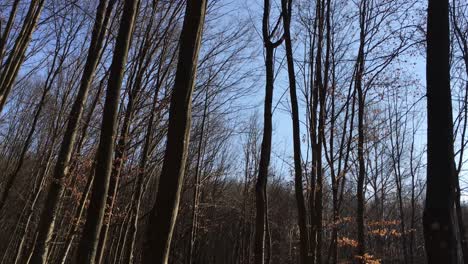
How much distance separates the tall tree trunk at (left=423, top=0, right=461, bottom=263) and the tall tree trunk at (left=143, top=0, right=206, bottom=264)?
228cm

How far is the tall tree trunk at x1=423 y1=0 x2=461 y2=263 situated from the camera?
10.8 feet

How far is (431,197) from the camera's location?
11.3ft

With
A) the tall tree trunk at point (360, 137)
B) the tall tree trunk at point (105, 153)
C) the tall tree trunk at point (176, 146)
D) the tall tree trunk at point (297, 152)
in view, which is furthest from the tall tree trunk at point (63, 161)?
the tall tree trunk at point (360, 137)

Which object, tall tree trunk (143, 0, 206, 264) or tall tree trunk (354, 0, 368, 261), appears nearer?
tall tree trunk (143, 0, 206, 264)

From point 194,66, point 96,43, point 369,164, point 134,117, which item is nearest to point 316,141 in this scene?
point 134,117

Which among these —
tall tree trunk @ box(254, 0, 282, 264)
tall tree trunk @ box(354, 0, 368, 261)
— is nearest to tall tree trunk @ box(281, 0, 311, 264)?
tall tree trunk @ box(254, 0, 282, 264)

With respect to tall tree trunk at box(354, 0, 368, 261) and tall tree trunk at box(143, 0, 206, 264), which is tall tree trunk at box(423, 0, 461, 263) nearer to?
tall tree trunk at box(143, 0, 206, 264)

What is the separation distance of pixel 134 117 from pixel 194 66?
562cm

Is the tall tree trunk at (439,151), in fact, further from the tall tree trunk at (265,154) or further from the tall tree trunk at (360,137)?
the tall tree trunk at (360,137)

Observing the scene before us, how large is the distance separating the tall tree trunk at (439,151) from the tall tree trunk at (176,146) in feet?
7.49

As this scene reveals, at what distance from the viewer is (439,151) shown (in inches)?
142

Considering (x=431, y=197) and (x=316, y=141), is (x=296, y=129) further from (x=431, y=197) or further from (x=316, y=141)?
(x=431, y=197)

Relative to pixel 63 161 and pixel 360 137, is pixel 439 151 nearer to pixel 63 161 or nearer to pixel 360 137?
pixel 63 161

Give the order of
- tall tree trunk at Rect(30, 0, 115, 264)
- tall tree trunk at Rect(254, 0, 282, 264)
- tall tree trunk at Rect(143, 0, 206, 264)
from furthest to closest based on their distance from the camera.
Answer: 1. tall tree trunk at Rect(254, 0, 282, 264)
2. tall tree trunk at Rect(30, 0, 115, 264)
3. tall tree trunk at Rect(143, 0, 206, 264)
